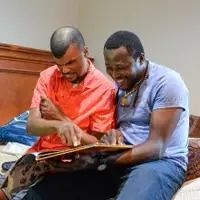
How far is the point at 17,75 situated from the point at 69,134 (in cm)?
144

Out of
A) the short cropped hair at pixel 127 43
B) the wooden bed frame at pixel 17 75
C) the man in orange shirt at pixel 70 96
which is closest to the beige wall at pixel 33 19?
the wooden bed frame at pixel 17 75

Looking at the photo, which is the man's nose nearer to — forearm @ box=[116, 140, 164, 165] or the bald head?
the bald head

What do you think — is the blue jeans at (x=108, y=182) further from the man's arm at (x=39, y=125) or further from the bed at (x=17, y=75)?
the bed at (x=17, y=75)

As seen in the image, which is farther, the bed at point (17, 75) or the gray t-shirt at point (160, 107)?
the bed at point (17, 75)

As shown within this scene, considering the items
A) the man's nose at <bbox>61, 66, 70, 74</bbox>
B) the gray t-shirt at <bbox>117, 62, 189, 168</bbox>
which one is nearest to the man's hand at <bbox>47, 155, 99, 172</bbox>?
the gray t-shirt at <bbox>117, 62, 189, 168</bbox>

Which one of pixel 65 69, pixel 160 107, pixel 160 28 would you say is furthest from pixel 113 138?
pixel 160 28

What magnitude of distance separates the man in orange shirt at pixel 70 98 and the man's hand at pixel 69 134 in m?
0.04

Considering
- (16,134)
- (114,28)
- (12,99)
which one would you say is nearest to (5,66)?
(12,99)

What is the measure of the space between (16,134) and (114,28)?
1161 millimetres

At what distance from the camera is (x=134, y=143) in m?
1.22

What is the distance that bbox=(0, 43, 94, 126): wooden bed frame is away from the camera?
2.37 meters

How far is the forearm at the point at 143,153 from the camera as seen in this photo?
3.59 feet

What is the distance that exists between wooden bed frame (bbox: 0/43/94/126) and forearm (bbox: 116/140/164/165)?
150 centimetres

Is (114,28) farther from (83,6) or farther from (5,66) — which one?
(5,66)
